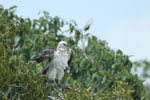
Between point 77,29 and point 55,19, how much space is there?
0.85m

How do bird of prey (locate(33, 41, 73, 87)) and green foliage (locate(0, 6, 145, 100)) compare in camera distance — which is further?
green foliage (locate(0, 6, 145, 100))


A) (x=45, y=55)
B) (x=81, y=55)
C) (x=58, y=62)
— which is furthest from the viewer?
(x=81, y=55)

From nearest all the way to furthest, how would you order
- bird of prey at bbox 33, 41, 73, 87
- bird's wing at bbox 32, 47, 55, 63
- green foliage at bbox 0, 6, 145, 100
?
1. bird's wing at bbox 32, 47, 55, 63
2. bird of prey at bbox 33, 41, 73, 87
3. green foliage at bbox 0, 6, 145, 100

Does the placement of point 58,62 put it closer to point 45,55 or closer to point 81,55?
point 45,55

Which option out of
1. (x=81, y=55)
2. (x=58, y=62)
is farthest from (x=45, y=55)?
(x=81, y=55)

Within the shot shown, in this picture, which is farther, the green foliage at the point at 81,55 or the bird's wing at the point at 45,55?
the green foliage at the point at 81,55

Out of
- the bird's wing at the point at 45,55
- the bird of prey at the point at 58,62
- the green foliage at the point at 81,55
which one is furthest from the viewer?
the green foliage at the point at 81,55

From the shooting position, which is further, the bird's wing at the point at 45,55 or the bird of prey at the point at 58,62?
the bird of prey at the point at 58,62

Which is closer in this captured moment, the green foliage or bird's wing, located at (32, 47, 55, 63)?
bird's wing, located at (32, 47, 55, 63)

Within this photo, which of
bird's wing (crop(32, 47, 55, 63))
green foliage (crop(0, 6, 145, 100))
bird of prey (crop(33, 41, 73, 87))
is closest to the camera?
bird's wing (crop(32, 47, 55, 63))

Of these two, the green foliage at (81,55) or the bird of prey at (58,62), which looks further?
the green foliage at (81,55)

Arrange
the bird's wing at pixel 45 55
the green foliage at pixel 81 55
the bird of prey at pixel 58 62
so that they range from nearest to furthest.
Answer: the bird's wing at pixel 45 55 < the bird of prey at pixel 58 62 < the green foliage at pixel 81 55

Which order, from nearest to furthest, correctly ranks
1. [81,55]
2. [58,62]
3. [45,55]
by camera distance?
[45,55] < [58,62] < [81,55]

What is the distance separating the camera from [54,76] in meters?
7.40
